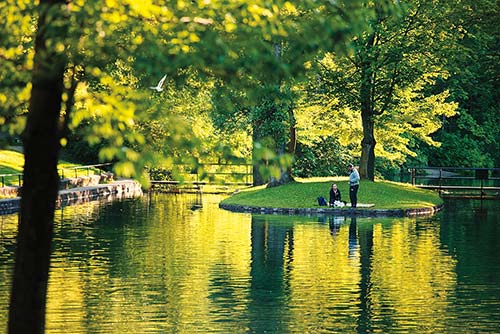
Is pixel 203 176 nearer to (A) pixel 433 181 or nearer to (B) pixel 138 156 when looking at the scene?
(B) pixel 138 156

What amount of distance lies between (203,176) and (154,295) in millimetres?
12050

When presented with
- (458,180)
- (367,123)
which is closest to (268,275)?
(367,123)

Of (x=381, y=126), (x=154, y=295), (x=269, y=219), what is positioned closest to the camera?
(x=154, y=295)

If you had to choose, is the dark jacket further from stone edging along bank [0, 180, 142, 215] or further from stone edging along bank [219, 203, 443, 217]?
stone edging along bank [0, 180, 142, 215]

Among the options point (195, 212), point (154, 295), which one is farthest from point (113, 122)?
point (195, 212)

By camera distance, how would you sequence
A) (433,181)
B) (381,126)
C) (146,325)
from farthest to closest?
(433,181), (381,126), (146,325)

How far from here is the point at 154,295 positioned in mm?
21859

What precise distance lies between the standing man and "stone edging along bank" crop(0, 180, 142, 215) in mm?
11855

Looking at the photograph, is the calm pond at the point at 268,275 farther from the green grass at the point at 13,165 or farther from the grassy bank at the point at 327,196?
the green grass at the point at 13,165

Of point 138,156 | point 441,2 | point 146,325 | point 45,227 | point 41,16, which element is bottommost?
point 146,325

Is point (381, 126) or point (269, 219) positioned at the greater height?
point (381, 126)

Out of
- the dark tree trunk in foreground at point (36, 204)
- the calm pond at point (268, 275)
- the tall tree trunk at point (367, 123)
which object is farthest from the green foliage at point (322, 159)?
the dark tree trunk in foreground at point (36, 204)

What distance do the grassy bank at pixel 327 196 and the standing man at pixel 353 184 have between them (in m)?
0.95

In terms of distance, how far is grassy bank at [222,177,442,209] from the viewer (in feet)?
148
